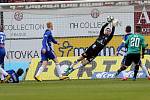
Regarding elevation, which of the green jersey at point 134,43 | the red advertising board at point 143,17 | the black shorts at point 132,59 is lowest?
the black shorts at point 132,59

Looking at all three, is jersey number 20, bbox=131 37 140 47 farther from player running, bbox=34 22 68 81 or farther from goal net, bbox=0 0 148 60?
goal net, bbox=0 0 148 60

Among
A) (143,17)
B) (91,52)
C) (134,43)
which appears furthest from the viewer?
(143,17)

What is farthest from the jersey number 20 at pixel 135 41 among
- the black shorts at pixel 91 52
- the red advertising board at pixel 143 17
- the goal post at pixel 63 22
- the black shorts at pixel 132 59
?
the red advertising board at pixel 143 17

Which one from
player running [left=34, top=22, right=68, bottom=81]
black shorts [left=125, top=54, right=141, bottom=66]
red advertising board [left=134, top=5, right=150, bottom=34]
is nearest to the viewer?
black shorts [left=125, top=54, right=141, bottom=66]

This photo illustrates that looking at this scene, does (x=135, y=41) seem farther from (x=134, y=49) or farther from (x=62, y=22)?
(x=62, y=22)

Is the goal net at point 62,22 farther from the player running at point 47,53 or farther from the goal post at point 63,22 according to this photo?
the player running at point 47,53

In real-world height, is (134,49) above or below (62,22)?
below

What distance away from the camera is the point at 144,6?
26391mm

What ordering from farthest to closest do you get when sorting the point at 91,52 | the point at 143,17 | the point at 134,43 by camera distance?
the point at 143,17, the point at 91,52, the point at 134,43

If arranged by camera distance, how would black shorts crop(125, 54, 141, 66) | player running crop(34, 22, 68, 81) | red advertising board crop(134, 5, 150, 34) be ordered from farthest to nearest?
red advertising board crop(134, 5, 150, 34)
player running crop(34, 22, 68, 81)
black shorts crop(125, 54, 141, 66)

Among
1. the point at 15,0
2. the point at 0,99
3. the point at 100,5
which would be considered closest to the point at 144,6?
the point at 100,5

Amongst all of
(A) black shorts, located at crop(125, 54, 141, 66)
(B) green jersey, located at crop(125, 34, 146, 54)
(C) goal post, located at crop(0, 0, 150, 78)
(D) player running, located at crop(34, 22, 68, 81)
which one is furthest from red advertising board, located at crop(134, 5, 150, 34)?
(D) player running, located at crop(34, 22, 68, 81)

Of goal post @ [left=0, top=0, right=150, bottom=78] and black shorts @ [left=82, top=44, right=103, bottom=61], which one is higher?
goal post @ [left=0, top=0, right=150, bottom=78]

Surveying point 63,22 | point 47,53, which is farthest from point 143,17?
point 47,53
